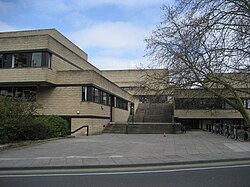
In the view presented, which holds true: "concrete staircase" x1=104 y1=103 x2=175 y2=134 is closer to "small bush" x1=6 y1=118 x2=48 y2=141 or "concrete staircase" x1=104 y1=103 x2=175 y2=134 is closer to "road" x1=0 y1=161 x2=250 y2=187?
"small bush" x1=6 y1=118 x2=48 y2=141

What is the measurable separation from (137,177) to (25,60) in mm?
22287

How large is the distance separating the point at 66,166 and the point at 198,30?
11.6m

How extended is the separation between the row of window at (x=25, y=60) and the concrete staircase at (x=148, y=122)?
962 cm

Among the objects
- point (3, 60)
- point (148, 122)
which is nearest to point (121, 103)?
point (148, 122)

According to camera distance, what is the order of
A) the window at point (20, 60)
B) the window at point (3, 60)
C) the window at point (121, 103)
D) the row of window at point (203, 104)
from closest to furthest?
the window at point (20, 60), the window at point (3, 60), the window at point (121, 103), the row of window at point (203, 104)

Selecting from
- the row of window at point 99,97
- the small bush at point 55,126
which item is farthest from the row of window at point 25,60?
the small bush at point 55,126

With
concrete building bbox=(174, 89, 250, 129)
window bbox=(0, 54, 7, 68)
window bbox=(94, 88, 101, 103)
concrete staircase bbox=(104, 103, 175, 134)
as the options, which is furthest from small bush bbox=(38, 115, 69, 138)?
concrete building bbox=(174, 89, 250, 129)

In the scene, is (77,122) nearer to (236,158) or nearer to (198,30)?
(198,30)

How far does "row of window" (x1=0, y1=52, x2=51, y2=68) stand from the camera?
91.0ft

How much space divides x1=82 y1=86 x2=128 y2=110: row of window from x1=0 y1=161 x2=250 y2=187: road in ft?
58.4

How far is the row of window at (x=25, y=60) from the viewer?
2775 centimetres

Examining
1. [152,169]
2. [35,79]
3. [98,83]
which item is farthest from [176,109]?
[152,169]

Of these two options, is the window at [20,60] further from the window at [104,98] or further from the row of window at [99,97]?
the window at [104,98]

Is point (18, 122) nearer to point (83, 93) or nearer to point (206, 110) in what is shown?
point (83, 93)
